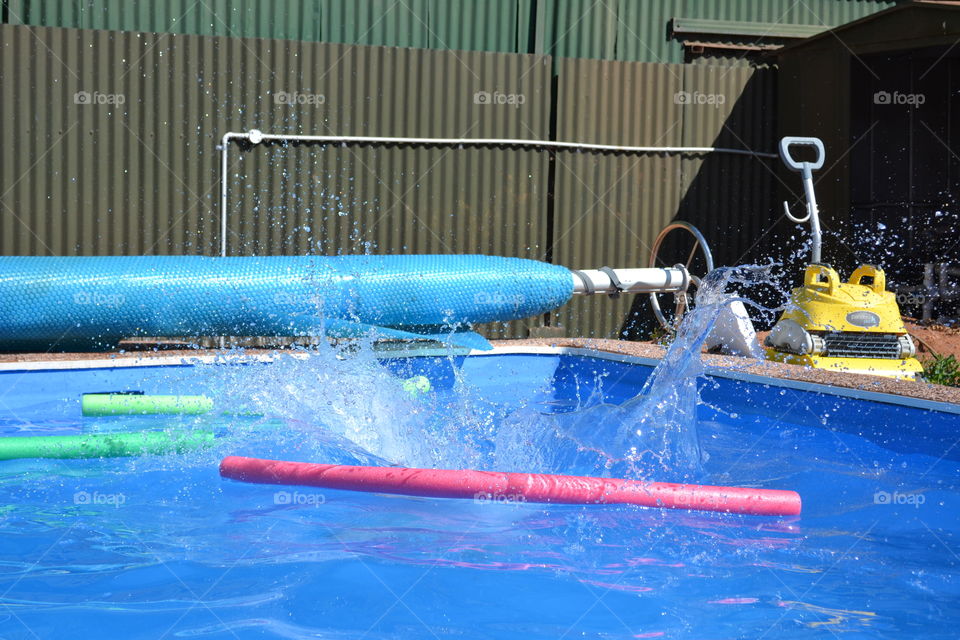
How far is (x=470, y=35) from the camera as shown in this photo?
9.71 meters

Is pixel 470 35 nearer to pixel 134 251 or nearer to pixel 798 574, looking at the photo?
pixel 134 251

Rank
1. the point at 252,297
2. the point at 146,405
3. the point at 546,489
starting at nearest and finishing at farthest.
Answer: the point at 546,489, the point at 146,405, the point at 252,297

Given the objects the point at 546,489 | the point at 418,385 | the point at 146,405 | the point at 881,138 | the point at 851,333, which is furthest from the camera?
the point at 881,138

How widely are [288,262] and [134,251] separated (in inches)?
68.0

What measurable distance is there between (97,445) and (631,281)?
4.46m

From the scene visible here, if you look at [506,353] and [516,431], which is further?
[506,353]

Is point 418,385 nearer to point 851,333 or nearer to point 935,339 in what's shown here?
point 851,333

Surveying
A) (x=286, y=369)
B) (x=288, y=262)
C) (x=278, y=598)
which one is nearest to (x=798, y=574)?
(x=278, y=598)

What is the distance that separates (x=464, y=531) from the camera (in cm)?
342

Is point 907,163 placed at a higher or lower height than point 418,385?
higher

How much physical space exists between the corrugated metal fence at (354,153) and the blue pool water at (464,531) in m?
2.56

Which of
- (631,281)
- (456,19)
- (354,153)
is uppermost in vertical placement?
(456,19)

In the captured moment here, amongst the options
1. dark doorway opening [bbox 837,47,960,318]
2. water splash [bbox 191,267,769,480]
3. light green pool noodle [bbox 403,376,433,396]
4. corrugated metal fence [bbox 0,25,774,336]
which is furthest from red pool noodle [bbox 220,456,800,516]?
dark doorway opening [bbox 837,47,960,318]

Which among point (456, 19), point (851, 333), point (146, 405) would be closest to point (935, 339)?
point (851, 333)
